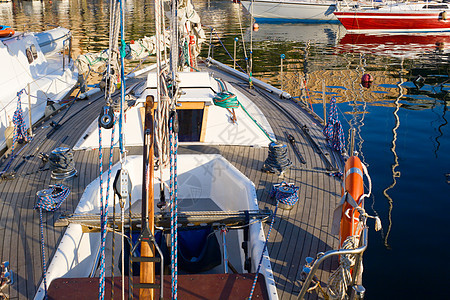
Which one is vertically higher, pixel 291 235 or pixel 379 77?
pixel 379 77

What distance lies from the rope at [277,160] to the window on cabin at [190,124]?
6.71 feet

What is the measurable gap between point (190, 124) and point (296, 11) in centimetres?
4627

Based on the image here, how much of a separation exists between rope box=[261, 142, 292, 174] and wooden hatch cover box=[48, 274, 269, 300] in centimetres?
351

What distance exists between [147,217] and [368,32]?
4646cm

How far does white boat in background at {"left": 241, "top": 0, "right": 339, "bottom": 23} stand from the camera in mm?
51312

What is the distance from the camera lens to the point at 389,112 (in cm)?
2069

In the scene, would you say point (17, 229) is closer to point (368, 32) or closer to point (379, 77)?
point (379, 77)

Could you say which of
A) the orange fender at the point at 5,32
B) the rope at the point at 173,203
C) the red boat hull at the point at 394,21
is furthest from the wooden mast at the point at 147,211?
the red boat hull at the point at 394,21

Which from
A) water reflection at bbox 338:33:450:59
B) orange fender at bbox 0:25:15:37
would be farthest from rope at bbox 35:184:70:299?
water reflection at bbox 338:33:450:59

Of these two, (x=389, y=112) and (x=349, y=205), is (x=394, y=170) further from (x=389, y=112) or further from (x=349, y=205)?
(x=349, y=205)

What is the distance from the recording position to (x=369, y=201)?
40.8 feet

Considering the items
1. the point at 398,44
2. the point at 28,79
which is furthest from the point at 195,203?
the point at 398,44

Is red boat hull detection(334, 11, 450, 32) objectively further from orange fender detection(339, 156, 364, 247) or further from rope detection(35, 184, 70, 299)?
rope detection(35, 184, 70, 299)

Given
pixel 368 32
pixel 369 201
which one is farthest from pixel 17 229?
pixel 368 32
